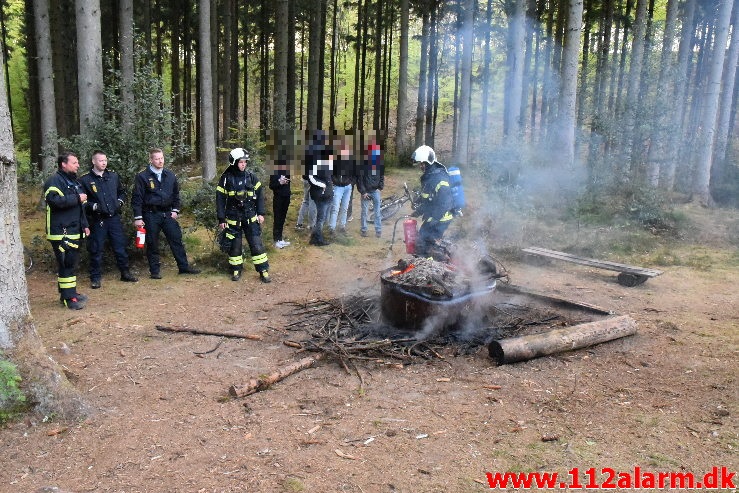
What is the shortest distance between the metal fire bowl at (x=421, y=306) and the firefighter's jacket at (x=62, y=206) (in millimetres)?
4306

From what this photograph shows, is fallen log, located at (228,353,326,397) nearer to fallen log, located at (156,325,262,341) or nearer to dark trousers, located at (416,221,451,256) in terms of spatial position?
fallen log, located at (156,325,262,341)

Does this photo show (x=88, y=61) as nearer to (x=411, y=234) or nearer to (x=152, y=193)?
(x=152, y=193)

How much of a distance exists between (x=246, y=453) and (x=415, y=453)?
127cm

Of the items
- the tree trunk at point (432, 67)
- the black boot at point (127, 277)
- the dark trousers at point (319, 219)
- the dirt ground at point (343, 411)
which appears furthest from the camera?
the tree trunk at point (432, 67)

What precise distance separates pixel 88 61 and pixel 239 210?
364 centimetres

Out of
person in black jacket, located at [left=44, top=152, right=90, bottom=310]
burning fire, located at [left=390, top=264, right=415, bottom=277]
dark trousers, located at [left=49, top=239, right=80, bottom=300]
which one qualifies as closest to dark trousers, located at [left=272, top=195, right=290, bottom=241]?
person in black jacket, located at [left=44, top=152, right=90, bottom=310]

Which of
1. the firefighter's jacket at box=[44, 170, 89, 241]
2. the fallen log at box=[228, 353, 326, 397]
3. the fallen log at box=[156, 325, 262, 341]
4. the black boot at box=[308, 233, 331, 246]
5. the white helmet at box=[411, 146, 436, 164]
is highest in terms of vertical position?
the white helmet at box=[411, 146, 436, 164]

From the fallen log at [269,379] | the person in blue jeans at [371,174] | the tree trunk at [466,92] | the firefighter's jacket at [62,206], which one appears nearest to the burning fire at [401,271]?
the fallen log at [269,379]

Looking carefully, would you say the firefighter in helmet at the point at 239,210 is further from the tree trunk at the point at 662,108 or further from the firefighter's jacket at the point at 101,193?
the tree trunk at the point at 662,108

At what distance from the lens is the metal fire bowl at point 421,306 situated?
657 cm

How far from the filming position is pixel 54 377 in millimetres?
4707

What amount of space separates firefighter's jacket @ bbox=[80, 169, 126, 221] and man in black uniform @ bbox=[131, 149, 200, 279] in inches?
12.7

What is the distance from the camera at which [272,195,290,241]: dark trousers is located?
36.3 ft

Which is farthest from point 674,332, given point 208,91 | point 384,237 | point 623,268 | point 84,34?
point 208,91
